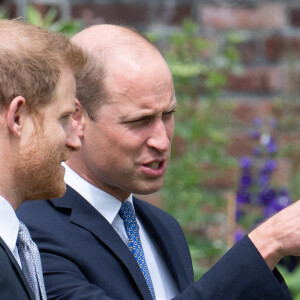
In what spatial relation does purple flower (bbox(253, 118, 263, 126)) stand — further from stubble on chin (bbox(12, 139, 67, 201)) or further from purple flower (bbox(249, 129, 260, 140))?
stubble on chin (bbox(12, 139, 67, 201))

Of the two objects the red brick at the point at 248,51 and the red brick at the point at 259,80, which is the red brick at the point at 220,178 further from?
the red brick at the point at 248,51

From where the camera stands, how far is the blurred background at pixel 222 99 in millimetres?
4270

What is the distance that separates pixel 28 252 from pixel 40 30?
1.73 ft

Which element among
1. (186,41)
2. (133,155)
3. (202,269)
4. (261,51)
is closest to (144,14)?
(186,41)

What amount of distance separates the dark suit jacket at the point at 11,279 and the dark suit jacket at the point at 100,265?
38 centimetres

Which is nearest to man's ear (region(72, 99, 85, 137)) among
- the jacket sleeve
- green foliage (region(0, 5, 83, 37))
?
the jacket sleeve

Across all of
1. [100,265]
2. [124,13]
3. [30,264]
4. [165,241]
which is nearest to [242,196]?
[124,13]

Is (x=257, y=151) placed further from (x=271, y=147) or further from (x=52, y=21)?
(x=52, y=21)

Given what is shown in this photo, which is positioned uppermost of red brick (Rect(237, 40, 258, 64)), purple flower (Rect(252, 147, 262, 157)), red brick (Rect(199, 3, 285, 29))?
red brick (Rect(199, 3, 285, 29))

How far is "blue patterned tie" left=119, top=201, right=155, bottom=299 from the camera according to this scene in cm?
250

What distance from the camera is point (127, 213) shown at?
8.49 feet

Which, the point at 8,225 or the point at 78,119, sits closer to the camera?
the point at 8,225

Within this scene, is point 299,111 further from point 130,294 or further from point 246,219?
point 130,294

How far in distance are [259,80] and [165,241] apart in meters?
1.92
